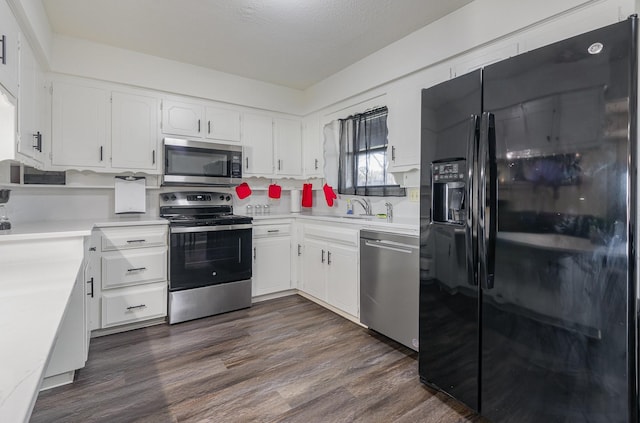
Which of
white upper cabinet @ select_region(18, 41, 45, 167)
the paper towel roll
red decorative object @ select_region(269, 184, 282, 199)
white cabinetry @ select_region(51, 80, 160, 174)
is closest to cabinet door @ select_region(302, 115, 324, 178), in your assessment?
the paper towel roll

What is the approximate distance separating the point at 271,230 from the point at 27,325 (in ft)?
9.23

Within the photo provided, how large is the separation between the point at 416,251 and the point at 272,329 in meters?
1.43

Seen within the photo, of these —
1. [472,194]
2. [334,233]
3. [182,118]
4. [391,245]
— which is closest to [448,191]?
[472,194]

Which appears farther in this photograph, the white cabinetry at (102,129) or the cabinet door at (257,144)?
the cabinet door at (257,144)

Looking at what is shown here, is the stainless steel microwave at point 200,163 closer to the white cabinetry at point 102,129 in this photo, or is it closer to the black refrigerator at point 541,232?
the white cabinetry at point 102,129

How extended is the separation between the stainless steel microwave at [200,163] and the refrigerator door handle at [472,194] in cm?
255

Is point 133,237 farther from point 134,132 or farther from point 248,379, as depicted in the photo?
point 248,379

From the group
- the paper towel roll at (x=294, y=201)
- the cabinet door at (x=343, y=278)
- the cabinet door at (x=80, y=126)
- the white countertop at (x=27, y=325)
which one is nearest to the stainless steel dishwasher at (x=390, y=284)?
the cabinet door at (x=343, y=278)

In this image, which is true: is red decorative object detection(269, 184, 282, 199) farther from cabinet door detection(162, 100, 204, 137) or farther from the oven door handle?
cabinet door detection(162, 100, 204, 137)

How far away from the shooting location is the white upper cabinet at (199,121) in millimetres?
3260

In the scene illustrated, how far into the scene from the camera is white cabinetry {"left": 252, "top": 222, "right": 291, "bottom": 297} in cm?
348

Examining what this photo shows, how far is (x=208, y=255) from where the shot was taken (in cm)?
308

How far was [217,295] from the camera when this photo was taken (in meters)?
3.12

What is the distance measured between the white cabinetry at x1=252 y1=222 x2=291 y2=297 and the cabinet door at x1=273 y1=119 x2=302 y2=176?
76 cm
